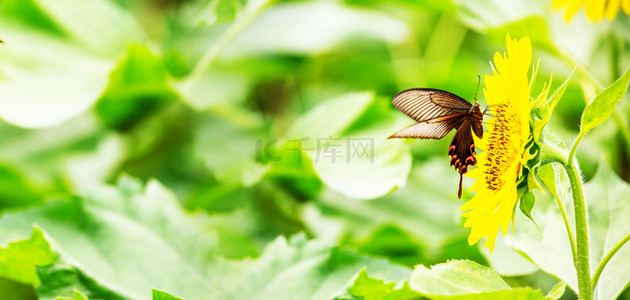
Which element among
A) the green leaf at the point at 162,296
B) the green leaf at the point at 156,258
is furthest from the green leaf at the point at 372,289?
the green leaf at the point at 162,296

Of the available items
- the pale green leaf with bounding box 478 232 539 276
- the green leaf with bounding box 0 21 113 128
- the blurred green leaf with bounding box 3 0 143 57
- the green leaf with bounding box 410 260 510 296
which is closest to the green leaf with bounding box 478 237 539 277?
the pale green leaf with bounding box 478 232 539 276

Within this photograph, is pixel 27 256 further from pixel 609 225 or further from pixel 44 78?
pixel 609 225

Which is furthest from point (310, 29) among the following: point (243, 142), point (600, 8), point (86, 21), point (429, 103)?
point (429, 103)

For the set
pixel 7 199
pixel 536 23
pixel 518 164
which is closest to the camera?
pixel 518 164

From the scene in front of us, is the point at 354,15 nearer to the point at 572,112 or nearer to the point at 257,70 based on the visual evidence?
the point at 257,70

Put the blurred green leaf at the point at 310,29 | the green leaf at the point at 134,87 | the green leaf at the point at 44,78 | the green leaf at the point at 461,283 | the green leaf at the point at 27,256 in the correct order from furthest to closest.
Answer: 1. the blurred green leaf at the point at 310,29
2. the green leaf at the point at 134,87
3. the green leaf at the point at 44,78
4. the green leaf at the point at 27,256
5. the green leaf at the point at 461,283

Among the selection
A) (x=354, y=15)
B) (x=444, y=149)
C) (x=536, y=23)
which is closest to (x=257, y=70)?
(x=354, y=15)

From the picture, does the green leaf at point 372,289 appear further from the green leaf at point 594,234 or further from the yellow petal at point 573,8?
the yellow petal at point 573,8

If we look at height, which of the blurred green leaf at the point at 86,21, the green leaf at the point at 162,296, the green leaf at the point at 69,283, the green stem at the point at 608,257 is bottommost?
the green stem at the point at 608,257

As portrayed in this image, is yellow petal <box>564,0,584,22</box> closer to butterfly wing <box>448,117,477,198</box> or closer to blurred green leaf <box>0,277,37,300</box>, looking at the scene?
butterfly wing <box>448,117,477,198</box>
